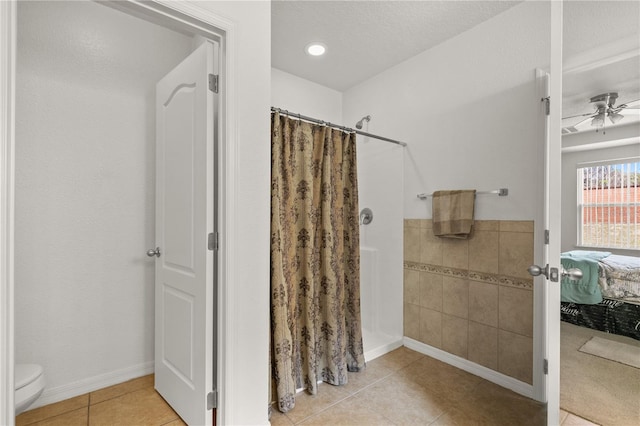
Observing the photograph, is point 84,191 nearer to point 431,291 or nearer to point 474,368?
point 431,291

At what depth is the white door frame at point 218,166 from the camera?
94cm

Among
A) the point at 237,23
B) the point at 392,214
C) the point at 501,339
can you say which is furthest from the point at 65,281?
the point at 501,339

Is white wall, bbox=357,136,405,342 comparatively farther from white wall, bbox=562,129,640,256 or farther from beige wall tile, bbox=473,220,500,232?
white wall, bbox=562,129,640,256

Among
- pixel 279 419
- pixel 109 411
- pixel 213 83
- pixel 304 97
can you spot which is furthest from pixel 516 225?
pixel 109 411

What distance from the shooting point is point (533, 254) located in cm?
189

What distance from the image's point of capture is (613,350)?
3.76 feet

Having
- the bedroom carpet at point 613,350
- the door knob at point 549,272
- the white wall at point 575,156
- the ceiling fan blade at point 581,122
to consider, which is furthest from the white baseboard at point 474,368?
the ceiling fan blade at point 581,122

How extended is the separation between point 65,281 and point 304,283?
150cm

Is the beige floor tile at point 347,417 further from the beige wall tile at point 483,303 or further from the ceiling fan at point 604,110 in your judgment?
the ceiling fan at point 604,110

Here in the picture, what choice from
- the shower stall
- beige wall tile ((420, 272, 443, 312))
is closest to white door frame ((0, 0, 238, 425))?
the shower stall

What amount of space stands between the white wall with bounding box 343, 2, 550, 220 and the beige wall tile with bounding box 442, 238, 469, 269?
10.1 inches

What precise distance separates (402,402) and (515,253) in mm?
1180

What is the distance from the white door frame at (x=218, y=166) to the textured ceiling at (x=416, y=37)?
0.90m

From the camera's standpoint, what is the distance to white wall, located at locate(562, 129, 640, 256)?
3.64 feet
